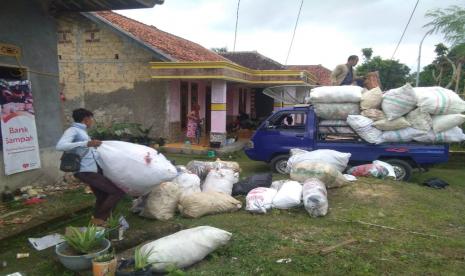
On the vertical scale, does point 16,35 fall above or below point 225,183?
above

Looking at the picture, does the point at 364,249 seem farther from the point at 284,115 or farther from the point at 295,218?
the point at 284,115

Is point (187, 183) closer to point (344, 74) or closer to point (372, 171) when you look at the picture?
point (372, 171)

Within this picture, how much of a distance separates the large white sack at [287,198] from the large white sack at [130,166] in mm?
1751

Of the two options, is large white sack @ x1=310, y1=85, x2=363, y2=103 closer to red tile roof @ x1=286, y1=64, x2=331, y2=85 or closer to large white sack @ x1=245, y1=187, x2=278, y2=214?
large white sack @ x1=245, y1=187, x2=278, y2=214

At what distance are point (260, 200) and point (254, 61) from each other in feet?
55.3

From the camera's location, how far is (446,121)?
712 cm

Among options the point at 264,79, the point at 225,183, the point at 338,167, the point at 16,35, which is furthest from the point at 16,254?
the point at 264,79

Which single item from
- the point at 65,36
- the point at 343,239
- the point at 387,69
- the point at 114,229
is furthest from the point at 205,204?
the point at 387,69

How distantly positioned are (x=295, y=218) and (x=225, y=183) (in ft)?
4.71

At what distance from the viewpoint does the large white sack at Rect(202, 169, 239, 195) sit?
19.5 ft

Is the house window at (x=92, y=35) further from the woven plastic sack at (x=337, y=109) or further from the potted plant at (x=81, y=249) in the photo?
the potted plant at (x=81, y=249)

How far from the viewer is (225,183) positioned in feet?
19.9

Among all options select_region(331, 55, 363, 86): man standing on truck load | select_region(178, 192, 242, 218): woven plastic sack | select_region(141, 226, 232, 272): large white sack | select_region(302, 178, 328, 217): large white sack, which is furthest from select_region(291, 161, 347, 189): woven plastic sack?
select_region(331, 55, 363, 86): man standing on truck load

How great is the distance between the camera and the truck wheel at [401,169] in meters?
7.57
